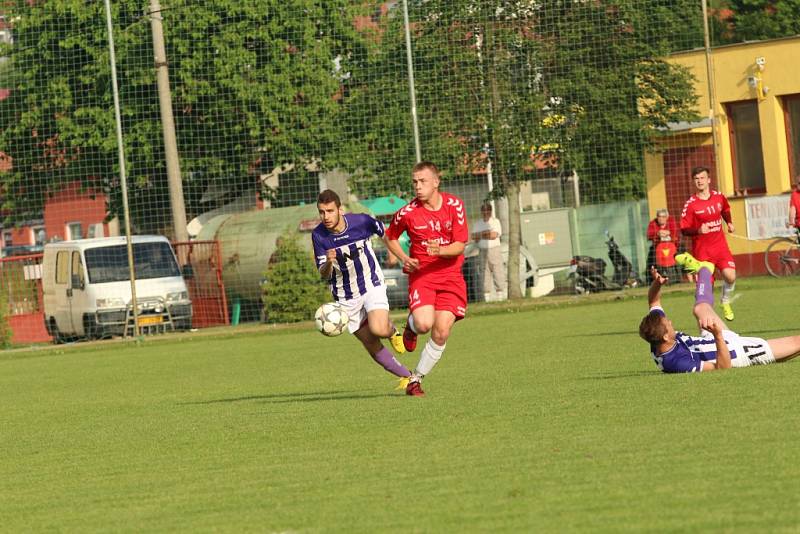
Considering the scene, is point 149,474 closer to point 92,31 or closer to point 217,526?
point 217,526

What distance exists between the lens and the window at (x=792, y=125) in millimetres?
32869

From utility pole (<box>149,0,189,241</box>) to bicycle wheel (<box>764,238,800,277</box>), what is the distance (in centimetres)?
1261

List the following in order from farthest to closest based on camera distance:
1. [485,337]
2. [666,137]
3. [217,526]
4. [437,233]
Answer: [666,137], [485,337], [437,233], [217,526]

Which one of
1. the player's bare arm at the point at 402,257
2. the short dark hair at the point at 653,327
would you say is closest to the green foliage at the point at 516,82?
the player's bare arm at the point at 402,257

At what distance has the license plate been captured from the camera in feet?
87.5

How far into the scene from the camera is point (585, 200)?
104 feet

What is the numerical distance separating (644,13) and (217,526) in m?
22.0

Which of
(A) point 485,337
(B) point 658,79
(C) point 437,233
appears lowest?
(A) point 485,337

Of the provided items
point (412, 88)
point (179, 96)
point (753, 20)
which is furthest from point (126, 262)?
point (753, 20)

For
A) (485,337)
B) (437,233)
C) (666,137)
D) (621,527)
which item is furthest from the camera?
(666,137)

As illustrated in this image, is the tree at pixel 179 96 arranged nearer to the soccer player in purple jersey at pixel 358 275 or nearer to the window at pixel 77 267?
the window at pixel 77 267

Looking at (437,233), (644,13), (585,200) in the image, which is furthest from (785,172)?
(437,233)

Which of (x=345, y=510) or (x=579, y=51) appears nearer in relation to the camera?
(x=345, y=510)

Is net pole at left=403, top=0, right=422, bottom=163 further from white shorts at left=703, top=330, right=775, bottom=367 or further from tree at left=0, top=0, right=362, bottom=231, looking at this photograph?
white shorts at left=703, top=330, right=775, bottom=367
